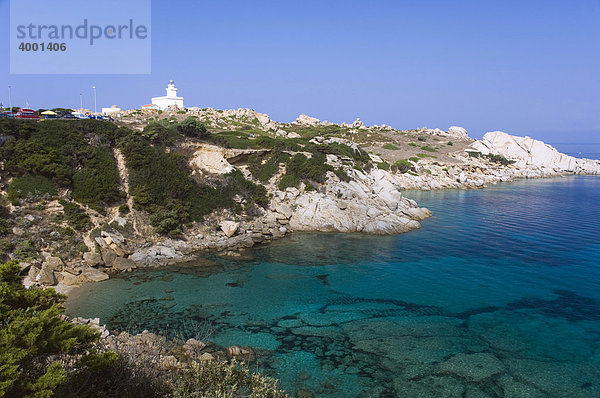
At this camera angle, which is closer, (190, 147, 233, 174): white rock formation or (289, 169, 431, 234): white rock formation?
(289, 169, 431, 234): white rock formation

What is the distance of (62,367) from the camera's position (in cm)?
816

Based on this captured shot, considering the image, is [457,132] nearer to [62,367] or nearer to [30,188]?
[30,188]

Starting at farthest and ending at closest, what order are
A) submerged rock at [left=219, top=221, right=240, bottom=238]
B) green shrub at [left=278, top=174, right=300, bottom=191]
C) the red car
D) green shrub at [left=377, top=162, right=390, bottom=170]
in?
green shrub at [left=377, top=162, right=390, bottom=170] → green shrub at [left=278, top=174, right=300, bottom=191] → the red car → submerged rock at [left=219, top=221, right=240, bottom=238]

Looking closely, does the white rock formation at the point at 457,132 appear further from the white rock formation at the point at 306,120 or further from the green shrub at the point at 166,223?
the green shrub at the point at 166,223

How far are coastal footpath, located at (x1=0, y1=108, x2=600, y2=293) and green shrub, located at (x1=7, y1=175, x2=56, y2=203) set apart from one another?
0.07 metres

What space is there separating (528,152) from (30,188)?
118 m

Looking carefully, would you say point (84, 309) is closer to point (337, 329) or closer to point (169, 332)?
point (169, 332)

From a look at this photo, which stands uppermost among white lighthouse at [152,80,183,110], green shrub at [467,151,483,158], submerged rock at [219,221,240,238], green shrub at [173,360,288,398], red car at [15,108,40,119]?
white lighthouse at [152,80,183,110]

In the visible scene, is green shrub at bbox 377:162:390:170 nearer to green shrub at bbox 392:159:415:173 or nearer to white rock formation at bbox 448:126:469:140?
green shrub at bbox 392:159:415:173

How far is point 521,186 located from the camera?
7381 centimetres

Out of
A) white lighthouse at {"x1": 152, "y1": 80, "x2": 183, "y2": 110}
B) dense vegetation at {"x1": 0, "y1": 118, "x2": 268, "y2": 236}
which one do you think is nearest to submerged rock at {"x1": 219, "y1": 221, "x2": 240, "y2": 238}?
dense vegetation at {"x1": 0, "y1": 118, "x2": 268, "y2": 236}

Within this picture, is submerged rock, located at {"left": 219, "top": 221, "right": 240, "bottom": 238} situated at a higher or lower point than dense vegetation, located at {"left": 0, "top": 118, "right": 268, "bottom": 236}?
lower

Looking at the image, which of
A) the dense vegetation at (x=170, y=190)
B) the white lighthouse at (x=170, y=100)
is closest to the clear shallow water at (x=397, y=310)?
the dense vegetation at (x=170, y=190)

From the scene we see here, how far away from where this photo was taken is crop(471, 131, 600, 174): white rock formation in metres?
104
